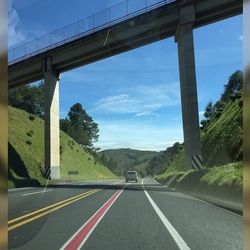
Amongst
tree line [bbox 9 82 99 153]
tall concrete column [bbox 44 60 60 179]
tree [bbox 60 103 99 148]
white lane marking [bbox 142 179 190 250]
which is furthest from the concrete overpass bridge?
tree [bbox 60 103 99 148]

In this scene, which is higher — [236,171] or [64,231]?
[236,171]

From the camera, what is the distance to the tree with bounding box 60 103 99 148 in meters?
145

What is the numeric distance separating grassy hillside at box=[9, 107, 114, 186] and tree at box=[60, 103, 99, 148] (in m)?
35.5

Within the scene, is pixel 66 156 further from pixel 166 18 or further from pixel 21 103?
pixel 166 18

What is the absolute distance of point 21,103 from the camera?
111062 millimetres

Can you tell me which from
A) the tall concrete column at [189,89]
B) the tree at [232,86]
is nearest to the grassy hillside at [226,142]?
the tall concrete column at [189,89]

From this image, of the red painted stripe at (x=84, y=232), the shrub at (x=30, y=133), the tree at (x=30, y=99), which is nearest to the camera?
the red painted stripe at (x=84, y=232)

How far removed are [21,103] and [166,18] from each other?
7321 centimetres

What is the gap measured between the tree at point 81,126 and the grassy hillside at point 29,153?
35.5 meters

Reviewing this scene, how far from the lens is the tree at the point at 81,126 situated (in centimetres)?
14488

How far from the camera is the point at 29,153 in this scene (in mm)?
62562

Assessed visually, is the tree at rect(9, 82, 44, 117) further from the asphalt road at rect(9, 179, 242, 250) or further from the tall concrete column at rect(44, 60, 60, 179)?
the asphalt road at rect(9, 179, 242, 250)

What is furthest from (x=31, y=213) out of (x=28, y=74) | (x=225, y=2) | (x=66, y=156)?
(x=66, y=156)

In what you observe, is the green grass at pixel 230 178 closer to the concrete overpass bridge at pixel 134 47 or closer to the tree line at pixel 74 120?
the concrete overpass bridge at pixel 134 47
